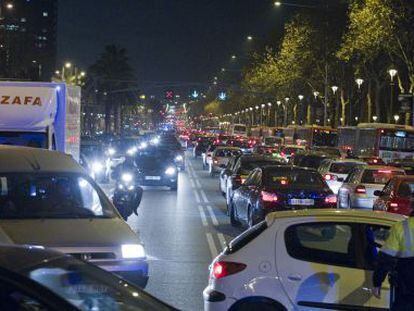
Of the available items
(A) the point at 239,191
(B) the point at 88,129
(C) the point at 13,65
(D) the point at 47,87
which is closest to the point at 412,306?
(D) the point at 47,87

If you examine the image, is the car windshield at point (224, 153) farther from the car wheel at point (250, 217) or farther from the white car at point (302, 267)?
the white car at point (302, 267)

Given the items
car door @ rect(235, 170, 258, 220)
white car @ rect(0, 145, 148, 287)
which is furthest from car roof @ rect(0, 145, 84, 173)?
car door @ rect(235, 170, 258, 220)

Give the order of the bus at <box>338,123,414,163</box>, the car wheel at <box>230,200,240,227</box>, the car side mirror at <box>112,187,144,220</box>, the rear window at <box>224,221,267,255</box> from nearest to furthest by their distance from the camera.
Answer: the rear window at <box>224,221,267,255</box> < the car side mirror at <box>112,187,144,220</box> < the car wheel at <box>230,200,240,227</box> < the bus at <box>338,123,414,163</box>

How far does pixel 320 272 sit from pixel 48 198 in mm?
3638

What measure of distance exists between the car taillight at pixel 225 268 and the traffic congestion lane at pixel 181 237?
78.7 inches

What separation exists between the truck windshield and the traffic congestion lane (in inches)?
105

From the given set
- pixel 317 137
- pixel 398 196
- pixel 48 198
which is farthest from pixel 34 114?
pixel 317 137

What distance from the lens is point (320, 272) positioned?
22.9ft

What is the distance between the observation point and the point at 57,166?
9695 millimetres

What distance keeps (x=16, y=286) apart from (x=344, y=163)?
23660mm

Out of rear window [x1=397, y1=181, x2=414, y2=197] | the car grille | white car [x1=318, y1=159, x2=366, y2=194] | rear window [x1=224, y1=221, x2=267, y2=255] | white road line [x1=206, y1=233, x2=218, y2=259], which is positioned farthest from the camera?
white car [x1=318, y1=159, x2=366, y2=194]

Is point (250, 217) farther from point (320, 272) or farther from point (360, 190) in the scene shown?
point (320, 272)

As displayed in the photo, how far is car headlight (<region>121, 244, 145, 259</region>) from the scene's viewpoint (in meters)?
8.41

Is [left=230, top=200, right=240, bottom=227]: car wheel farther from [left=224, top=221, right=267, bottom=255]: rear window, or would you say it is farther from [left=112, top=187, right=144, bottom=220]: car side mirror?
[left=224, top=221, right=267, bottom=255]: rear window
